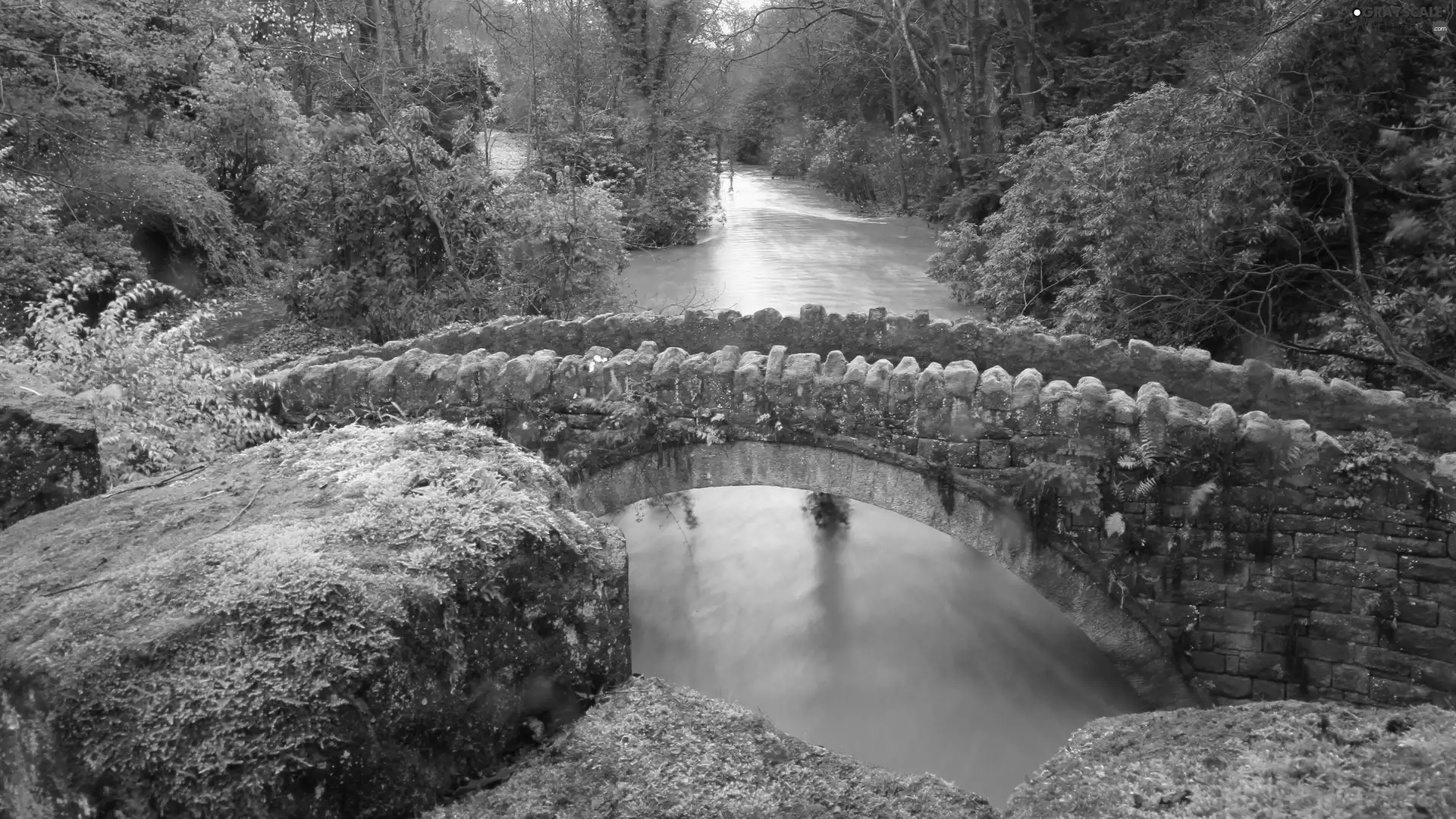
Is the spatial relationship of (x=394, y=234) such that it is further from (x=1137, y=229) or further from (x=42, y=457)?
(x=42, y=457)

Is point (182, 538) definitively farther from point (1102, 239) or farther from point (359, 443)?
point (1102, 239)

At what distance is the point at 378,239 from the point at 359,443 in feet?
38.4

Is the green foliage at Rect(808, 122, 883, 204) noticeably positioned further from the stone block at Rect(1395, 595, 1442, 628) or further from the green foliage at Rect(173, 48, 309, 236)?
the stone block at Rect(1395, 595, 1442, 628)

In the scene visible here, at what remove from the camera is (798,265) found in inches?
711

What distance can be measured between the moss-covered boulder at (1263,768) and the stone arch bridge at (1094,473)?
393cm

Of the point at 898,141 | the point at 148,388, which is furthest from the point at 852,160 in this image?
the point at 148,388

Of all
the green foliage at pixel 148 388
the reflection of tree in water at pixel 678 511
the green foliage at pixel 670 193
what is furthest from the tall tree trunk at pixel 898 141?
the green foliage at pixel 148 388

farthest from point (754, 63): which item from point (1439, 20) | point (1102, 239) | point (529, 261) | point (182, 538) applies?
point (182, 538)

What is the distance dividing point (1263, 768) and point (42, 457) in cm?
271

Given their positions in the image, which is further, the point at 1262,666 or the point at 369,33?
the point at 369,33

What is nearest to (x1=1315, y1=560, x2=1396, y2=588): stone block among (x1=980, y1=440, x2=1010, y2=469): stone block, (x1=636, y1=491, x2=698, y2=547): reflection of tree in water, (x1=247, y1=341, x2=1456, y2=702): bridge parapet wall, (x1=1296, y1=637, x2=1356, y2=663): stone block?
(x1=247, y1=341, x2=1456, y2=702): bridge parapet wall

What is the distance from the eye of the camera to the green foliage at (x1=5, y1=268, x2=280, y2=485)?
12.7 ft

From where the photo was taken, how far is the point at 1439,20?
7.71 metres

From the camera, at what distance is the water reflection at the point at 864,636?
6.56 meters
